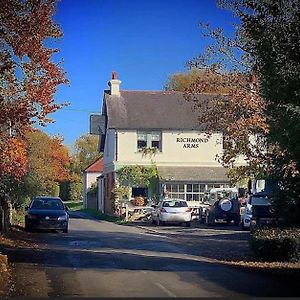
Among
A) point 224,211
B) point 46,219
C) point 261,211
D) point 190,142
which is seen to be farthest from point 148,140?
point 261,211

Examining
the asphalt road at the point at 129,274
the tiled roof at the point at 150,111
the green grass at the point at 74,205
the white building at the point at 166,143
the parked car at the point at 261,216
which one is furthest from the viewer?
the green grass at the point at 74,205

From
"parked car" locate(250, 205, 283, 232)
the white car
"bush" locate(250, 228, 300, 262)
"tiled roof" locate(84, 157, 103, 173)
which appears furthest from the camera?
"tiled roof" locate(84, 157, 103, 173)

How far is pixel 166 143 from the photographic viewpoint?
45.6 meters

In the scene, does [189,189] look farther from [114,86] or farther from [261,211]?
[261,211]

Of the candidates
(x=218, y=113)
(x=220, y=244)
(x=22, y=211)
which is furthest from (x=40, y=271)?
(x=22, y=211)

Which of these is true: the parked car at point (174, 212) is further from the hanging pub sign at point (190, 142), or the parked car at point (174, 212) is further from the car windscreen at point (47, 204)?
the hanging pub sign at point (190, 142)

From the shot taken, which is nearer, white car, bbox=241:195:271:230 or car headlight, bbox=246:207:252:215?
white car, bbox=241:195:271:230

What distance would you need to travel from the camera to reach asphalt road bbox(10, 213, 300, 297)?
11078 mm

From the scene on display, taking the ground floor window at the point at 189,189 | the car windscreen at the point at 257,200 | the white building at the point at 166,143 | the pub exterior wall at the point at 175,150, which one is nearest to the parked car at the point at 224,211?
the car windscreen at the point at 257,200

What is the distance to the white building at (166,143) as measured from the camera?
44.3m

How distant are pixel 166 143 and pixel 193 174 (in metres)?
3.31

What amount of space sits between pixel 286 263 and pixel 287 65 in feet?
21.2

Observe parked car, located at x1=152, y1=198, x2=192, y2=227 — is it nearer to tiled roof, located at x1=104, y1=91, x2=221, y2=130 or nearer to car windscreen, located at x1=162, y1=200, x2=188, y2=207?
car windscreen, located at x1=162, y1=200, x2=188, y2=207

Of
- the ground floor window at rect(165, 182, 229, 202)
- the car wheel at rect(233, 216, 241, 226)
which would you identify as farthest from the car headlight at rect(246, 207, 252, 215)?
the ground floor window at rect(165, 182, 229, 202)
